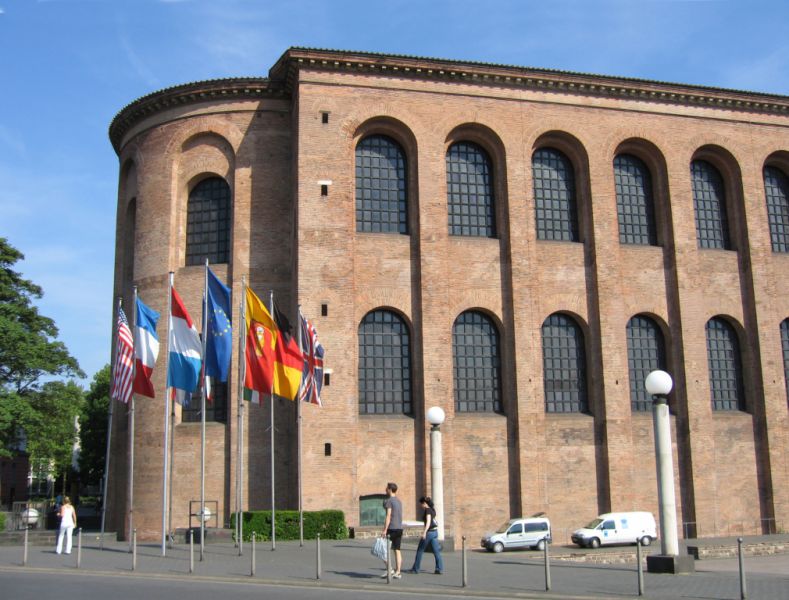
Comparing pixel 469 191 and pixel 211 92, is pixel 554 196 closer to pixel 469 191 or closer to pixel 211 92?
pixel 469 191

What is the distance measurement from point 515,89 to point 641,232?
7455mm

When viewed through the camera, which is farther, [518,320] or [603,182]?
[603,182]

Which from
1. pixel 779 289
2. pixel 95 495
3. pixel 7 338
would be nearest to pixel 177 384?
pixel 7 338

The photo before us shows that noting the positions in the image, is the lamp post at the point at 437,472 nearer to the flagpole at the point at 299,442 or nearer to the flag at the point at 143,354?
the flagpole at the point at 299,442

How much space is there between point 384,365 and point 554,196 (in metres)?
9.45

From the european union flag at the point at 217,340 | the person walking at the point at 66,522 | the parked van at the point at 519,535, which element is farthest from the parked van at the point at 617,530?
the person walking at the point at 66,522

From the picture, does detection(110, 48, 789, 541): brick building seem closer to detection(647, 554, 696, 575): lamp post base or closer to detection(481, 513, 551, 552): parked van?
detection(481, 513, 551, 552): parked van

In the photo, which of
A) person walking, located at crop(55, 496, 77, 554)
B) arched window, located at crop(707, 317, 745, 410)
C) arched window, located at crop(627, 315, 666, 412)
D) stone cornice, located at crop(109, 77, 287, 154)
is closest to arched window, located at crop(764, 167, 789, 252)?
arched window, located at crop(707, 317, 745, 410)

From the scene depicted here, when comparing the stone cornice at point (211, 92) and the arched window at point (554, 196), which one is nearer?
the stone cornice at point (211, 92)

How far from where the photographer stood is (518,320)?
93.0 feet

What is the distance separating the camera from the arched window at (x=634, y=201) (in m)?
31.4

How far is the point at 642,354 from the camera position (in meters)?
30.4

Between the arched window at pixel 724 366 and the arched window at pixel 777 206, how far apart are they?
4441 millimetres

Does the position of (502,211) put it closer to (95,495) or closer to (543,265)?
(543,265)
